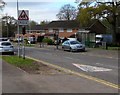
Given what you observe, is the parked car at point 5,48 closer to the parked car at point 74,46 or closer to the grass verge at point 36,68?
the parked car at point 74,46

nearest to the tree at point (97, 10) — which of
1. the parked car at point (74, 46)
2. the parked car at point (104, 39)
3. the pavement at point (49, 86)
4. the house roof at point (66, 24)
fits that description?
the parked car at point (74, 46)

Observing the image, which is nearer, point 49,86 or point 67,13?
point 49,86

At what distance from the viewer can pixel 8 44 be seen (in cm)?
2283

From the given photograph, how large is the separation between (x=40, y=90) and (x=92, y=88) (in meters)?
1.70

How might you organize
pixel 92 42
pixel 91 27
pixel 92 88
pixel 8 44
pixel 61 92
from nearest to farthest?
pixel 61 92 < pixel 92 88 < pixel 8 44 < pixel 92 42 < pixel 91 27

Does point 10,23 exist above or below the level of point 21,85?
above

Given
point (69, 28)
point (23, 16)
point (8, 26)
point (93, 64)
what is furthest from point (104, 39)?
point (8, 26)

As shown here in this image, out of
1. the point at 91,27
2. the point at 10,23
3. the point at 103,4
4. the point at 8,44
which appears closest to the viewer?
the point at 8,44

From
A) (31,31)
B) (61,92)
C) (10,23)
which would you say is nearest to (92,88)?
(61,92)

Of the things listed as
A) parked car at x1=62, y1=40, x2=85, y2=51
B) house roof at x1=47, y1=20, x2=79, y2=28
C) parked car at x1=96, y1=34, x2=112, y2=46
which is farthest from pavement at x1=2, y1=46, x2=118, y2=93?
house roof at x1=47, y1=20, x2=79, y2=28

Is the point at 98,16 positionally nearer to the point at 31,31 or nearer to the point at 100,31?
the point at 100,31

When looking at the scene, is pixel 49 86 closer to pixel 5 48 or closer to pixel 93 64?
pixel 93 64

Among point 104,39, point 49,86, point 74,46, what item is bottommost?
point 49,86

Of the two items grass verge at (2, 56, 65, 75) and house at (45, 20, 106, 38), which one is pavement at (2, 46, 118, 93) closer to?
grass verge at (2, 56, 65, 75)
